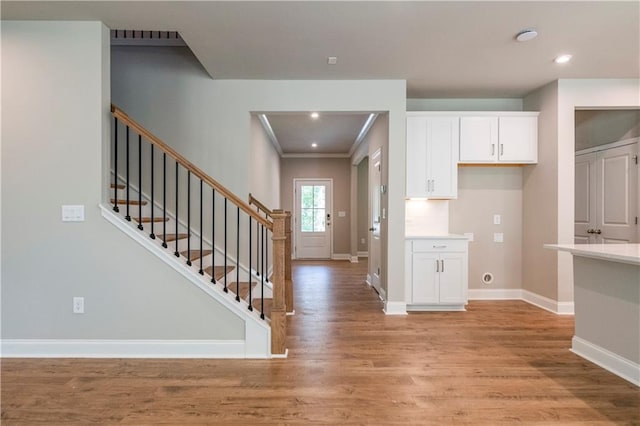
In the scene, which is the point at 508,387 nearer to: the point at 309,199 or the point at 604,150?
the point at 604,150

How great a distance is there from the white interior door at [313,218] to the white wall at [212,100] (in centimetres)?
464

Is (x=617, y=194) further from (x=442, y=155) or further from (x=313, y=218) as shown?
(x=313, y=218)

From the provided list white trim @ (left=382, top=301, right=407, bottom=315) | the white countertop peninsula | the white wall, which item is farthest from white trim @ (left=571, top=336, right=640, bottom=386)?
the white wall

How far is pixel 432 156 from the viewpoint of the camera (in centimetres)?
399

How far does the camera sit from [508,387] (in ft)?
7.14

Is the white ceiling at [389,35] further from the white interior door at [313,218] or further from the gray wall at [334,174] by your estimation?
the white interior door at [313,218]

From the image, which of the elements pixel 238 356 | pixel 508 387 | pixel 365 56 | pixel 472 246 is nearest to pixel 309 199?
pixel 472 246

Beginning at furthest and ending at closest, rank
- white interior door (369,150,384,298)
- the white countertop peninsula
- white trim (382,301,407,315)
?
white interior door (369,150,384,298)
white trim (382,301,407,315)
the white countertop peninsula

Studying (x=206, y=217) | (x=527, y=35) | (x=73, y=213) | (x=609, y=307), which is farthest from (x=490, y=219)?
(x=73, y=213)

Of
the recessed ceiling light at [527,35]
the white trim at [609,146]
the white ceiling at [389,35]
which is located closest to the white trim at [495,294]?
the white trim at [609,146]

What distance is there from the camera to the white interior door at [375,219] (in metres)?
4.62

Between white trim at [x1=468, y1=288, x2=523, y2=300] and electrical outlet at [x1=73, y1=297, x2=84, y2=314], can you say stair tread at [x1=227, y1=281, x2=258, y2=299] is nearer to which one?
electrical outlet at [x1=73, y1=297, x2=84, y2=314]

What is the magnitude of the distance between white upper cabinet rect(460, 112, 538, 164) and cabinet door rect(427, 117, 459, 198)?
0.11 meters

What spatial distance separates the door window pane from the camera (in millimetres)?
8344
